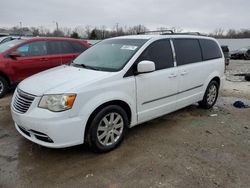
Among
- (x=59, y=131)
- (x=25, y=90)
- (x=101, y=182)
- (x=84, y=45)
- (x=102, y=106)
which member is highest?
(x=84, y=45)

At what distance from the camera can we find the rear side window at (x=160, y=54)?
378cm

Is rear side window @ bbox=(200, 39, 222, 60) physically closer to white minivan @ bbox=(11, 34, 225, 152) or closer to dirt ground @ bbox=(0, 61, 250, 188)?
white minivan @ bbox=(11, 34, 225, 152)

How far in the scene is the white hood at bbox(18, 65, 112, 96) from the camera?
117 inches

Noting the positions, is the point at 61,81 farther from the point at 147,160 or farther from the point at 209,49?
the point at 209,49

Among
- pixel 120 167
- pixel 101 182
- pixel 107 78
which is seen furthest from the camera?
pixel 107 78

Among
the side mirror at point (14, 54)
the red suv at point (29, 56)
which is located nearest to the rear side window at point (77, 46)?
the red suv at point (29, 56)

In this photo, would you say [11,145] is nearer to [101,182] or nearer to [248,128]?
[101,182]

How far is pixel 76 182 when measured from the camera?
269 cm

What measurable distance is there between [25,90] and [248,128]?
3942 millimetres

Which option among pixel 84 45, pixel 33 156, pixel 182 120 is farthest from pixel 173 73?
pixel 84 45

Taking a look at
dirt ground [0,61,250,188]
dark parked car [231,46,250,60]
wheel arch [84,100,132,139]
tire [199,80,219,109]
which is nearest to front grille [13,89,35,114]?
dirt ground [0,61,250,188]

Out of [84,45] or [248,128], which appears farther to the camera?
[84,45]

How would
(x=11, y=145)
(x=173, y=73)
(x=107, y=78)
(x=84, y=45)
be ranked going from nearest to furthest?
(x=107, y=78), (x=11, y=145), (x=173, y=73), (x=84, y=45)

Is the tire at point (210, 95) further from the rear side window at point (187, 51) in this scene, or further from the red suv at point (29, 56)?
the red suv at point (29, 56)
